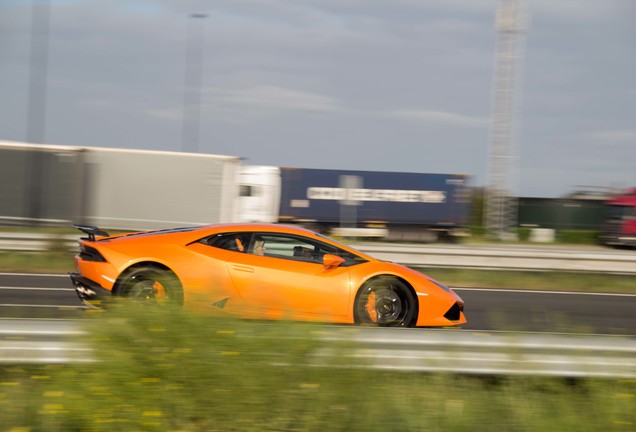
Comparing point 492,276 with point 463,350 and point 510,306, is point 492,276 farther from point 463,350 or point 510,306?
point 463,350

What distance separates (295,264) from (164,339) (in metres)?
3.62

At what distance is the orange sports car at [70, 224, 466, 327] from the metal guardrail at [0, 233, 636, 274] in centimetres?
612

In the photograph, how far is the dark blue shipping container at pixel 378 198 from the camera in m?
29.7

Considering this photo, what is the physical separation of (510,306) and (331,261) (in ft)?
16.2

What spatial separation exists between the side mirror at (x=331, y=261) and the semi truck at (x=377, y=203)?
68.8ft

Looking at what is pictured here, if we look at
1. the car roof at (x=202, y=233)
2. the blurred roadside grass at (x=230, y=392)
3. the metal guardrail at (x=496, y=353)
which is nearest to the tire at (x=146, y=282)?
the car roof at (x=202, y=233)

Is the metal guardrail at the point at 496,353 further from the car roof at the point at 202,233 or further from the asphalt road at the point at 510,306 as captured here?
the asphalt road at the point at 510,306

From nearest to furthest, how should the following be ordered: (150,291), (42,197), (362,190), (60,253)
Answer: (150,291) → (60,253) → (42,197) → (362,190)

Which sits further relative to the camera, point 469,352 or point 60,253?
point 60,253

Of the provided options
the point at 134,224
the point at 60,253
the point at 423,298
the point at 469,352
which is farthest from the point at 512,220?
the point at 469,352

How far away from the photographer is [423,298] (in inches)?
328

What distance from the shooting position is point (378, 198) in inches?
1188

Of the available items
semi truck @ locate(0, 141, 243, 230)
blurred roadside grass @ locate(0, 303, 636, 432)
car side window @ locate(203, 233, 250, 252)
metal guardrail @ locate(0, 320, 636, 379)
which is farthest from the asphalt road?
semi truck @ locate(0, 141, 243, 230)

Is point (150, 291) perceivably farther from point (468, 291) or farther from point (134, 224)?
point (134, 224)
